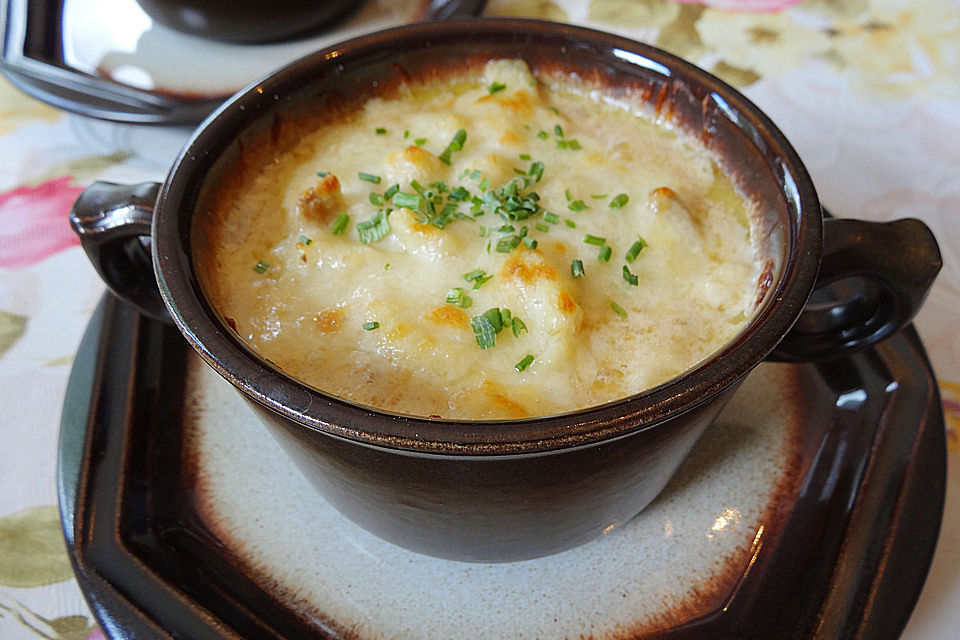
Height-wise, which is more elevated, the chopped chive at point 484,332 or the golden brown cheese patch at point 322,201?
the golden brown cheese patch at point 322,201

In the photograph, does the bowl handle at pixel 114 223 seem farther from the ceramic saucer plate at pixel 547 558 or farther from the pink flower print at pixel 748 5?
the pink flower print at pixel 748 5

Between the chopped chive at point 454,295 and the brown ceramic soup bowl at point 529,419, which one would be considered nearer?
the brown ceramic soup bowl at point 529,419

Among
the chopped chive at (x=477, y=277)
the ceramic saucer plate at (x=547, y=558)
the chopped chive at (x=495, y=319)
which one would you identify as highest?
the chopped chive at (x=477, y=277)

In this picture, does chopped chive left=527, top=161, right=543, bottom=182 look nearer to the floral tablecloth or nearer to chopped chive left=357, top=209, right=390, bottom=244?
chopped chive left=357, top=209, right=390, bottom=244

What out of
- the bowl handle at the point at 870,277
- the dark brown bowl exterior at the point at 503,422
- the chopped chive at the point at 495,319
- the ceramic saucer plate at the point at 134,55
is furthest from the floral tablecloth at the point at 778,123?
the chopped chive at the point at 495,319

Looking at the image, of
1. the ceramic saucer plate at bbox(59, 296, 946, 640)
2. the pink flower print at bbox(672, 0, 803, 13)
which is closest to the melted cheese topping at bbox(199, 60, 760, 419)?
the ceramic saucer plate at bbox(59, 296, 946, 640)

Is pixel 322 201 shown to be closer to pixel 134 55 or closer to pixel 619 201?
pixel 619 201
